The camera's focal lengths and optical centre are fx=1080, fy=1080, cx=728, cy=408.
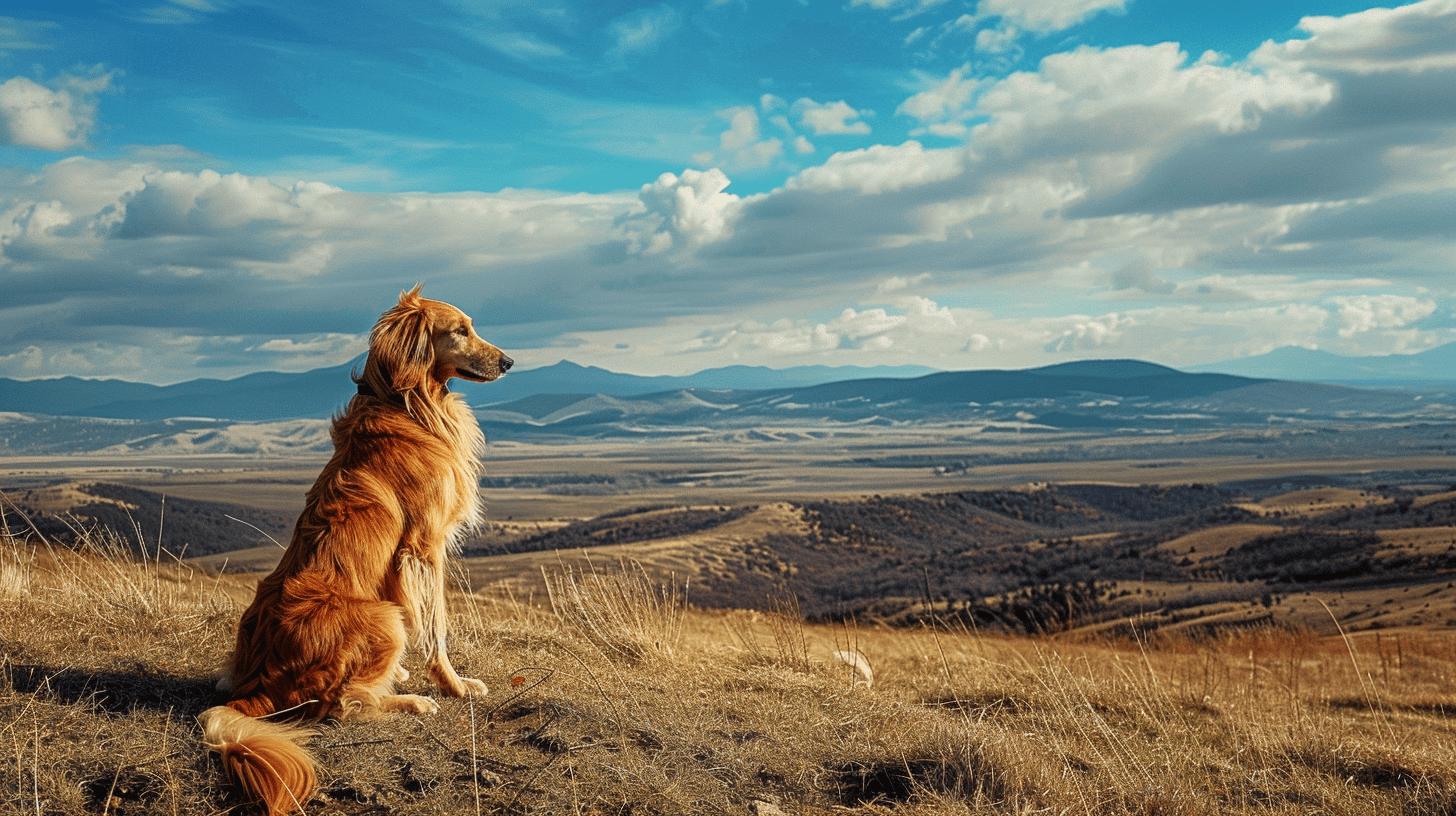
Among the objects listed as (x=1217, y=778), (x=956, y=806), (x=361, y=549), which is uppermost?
(x=361, y=549)

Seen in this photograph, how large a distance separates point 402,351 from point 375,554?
99cm

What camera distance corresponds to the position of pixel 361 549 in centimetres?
487

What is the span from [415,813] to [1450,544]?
39931 mm

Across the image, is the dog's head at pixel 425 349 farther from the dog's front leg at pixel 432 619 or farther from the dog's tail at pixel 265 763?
the dog's tail at pixel 265 763

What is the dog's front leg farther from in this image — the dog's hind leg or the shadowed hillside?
the shadowed hillside

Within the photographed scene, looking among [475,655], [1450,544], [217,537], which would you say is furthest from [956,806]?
[217,537]

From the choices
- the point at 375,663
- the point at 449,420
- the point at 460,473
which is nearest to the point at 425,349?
the point at 449,420

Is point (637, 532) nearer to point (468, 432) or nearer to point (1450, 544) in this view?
point (1450, 544)

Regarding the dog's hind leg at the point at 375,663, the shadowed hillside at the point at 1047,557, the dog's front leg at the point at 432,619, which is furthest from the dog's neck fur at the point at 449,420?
the shadowed hillside at the point at 1047,557

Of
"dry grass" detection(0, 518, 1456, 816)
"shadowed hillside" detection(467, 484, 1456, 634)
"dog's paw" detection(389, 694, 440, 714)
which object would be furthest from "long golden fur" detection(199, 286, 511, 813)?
"shadowed hillside" detection(467, 484, 1456, 634)

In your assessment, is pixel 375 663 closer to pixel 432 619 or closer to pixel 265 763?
pixel 432 619

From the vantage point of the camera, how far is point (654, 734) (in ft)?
16.2

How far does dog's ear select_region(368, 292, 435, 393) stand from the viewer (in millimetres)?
5199

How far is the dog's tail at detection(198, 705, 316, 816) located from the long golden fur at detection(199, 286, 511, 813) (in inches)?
0.5
